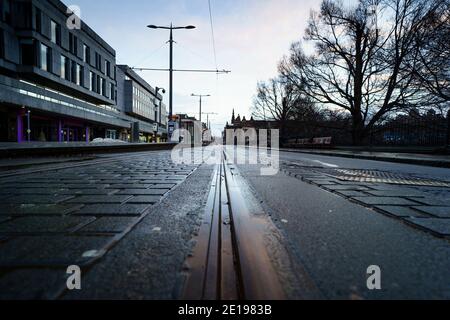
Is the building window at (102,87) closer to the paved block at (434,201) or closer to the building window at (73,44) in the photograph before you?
the building window at (73,44)

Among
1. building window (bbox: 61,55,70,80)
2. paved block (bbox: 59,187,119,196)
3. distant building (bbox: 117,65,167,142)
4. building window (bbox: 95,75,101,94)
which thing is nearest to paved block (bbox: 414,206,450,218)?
paved block (bbox: 59,187,119,196)

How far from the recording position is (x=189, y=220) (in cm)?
251

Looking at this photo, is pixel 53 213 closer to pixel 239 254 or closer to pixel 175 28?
pixel 239 254

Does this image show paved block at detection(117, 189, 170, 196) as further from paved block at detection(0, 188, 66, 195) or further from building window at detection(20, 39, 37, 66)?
building window at detection(20, 39, 37, 66)

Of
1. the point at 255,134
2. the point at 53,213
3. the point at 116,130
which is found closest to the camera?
the point at 53,213

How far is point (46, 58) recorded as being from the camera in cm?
3228

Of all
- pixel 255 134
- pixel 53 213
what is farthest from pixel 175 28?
pixel 255 134

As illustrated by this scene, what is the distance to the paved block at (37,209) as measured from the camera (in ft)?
8.81

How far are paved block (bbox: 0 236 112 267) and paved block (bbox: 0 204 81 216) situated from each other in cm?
78

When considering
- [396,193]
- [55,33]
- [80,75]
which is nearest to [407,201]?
[396,193]

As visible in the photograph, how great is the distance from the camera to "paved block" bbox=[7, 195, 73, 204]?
126 inches

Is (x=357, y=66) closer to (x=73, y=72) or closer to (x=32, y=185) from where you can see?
(x=32, y=185)

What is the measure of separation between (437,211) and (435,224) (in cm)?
63
